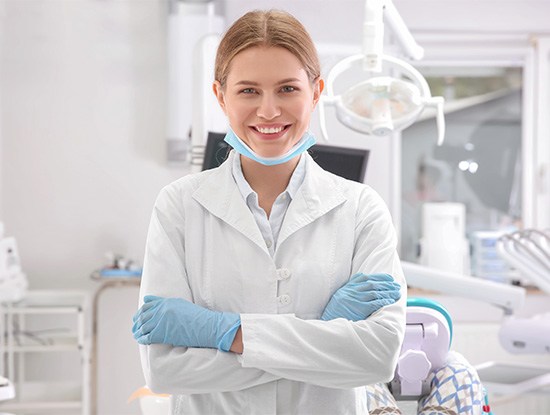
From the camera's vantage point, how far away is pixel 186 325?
1.37 m

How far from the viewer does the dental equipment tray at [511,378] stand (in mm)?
3213

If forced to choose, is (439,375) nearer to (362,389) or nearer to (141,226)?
(362,389)

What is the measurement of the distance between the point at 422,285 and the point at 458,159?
1899mm

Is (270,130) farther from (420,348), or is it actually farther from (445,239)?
(445,239)

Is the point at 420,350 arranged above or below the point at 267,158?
below

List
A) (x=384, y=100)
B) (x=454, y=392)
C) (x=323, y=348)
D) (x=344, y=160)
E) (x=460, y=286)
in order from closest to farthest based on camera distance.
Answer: (x=323, y=348)
(x=454, y=392)
(x=384, y=100)
(x=344, y=160)
(x=460, y=286)

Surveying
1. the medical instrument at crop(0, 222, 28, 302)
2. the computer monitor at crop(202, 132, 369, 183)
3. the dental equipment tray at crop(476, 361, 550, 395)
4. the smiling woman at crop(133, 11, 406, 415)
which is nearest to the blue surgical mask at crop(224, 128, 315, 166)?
the smiling woman at crop(133, 11, 406, 415)

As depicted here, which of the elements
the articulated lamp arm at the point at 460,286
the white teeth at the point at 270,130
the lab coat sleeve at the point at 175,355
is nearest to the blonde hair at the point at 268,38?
the white teeth at the point at 270,130

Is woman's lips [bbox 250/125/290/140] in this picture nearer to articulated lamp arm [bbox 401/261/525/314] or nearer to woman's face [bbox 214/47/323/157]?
woman's face [bbox 214/47/323/157]

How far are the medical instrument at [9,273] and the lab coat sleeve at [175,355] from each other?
260 centimetres

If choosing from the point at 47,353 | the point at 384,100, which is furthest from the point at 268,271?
the point at 47,353

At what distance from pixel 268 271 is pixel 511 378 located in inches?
85.2

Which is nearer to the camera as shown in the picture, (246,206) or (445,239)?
(246,206)

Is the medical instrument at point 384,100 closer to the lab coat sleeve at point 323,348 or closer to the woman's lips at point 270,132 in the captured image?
the woman's lips at point 270,132
